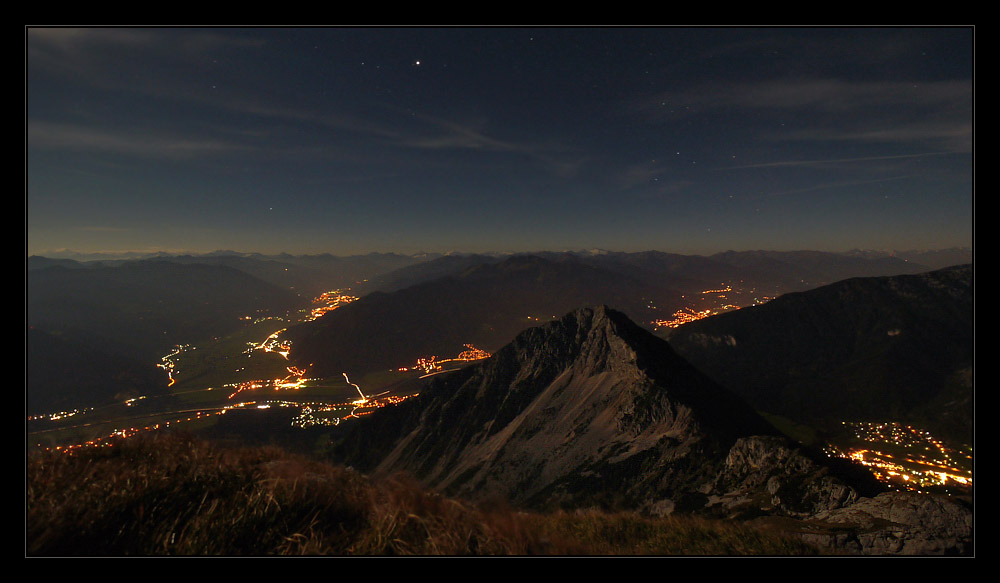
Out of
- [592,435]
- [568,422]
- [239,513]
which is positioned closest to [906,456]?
[592,435]

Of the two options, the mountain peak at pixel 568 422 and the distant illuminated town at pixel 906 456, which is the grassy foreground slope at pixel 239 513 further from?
the distant illuminated town at pixel 906 456

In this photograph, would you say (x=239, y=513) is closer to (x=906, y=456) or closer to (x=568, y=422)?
(x=568, y=422)

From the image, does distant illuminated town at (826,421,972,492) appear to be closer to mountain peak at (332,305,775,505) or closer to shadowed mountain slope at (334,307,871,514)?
mountain peak at (332,305,775,505)

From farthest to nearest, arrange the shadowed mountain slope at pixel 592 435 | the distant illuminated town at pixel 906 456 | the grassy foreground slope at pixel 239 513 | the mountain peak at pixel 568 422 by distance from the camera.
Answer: the distant illuminated town at pixel 906 456 → the mountain peak at pixel 568 422 → the shadowed mountain slope at pixel 592 435 → the grassy foreground slope at pixel 239 513

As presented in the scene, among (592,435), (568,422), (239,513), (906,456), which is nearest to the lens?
(239,513)

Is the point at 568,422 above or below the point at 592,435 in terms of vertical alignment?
below

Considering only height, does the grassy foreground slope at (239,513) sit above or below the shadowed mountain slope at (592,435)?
above

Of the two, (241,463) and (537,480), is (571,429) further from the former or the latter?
(241,463)

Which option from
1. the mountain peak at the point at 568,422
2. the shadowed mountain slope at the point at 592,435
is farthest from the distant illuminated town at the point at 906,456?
the shadowed mountain slope at the point at 592,435

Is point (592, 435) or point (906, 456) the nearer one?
point (592, 435)
